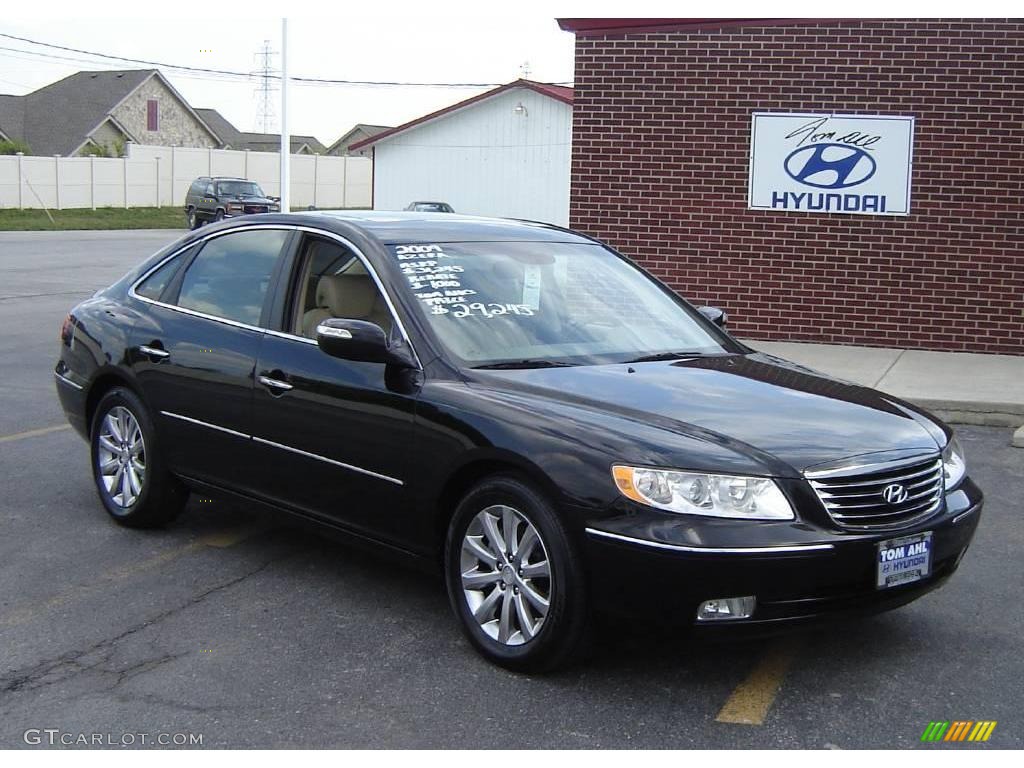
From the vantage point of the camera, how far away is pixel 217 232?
21.0 ft

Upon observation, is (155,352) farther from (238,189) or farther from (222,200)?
(238,189)

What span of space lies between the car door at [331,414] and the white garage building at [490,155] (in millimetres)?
31005

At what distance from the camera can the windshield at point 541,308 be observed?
17.0ft

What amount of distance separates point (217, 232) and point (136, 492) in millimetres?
1346

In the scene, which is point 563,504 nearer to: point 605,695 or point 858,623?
point 605,695

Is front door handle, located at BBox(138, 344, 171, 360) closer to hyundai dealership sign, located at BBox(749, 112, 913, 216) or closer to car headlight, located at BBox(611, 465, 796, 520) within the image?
car headlight, located at BBox(611, 465, 796, 520)

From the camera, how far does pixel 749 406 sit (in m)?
4.71

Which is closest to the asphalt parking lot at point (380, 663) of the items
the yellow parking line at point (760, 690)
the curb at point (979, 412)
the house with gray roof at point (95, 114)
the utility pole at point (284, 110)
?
the yellow parking line at point (760, 690)

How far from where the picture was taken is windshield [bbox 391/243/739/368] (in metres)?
5.18

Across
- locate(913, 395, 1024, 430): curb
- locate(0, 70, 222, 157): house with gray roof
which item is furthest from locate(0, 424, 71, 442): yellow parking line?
locate(0, 70, 222, 157): house with gray roof

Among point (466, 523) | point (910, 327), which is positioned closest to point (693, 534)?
point (466, 523)

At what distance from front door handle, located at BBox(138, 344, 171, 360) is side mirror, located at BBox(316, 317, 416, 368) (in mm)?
1429

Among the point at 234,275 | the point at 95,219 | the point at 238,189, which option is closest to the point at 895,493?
the point at 234,275

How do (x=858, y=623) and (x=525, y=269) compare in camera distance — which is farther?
(x=525, y=269)
